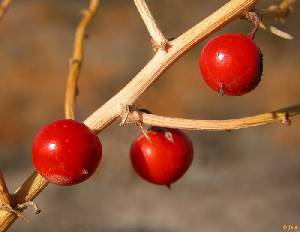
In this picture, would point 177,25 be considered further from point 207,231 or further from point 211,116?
point 207,231

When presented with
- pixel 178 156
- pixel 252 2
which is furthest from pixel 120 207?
pixel 252 2

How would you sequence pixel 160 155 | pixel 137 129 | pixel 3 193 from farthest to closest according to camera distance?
pixel 137 129, pixel 160 155, pixel 3 193

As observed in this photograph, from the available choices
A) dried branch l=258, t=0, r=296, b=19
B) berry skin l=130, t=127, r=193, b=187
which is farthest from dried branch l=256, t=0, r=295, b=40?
berry skin l=130, t=127, r=193, b=187

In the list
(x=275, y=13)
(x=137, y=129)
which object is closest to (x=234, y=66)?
(x=275, y=13)

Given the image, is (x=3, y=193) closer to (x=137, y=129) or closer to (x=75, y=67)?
(x=75, y=67)

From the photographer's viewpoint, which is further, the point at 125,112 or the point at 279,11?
the point at 279,11
